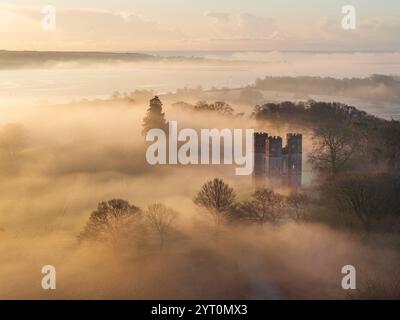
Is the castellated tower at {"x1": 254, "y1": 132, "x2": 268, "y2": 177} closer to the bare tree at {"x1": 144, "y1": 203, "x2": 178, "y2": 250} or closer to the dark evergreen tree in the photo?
the bare tree at {"x1": 144, "y1": 203, "x2": 178, "y2": 250}

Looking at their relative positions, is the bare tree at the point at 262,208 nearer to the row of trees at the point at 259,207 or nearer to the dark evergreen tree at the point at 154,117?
the row of trees at the point at 259,207

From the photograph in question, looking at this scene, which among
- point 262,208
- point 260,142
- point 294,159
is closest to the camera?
point 262,208

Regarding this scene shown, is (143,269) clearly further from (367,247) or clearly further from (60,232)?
(367,247)

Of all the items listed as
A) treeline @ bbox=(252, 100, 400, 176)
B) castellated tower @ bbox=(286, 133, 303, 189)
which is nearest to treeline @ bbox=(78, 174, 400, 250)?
castellated tower @ bbox=(286, 133, 303, 189)

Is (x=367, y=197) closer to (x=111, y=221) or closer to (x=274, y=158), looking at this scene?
(x=274, y=158)

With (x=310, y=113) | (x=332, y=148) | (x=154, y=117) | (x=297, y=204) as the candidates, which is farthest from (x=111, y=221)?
(x=310, y=113)
